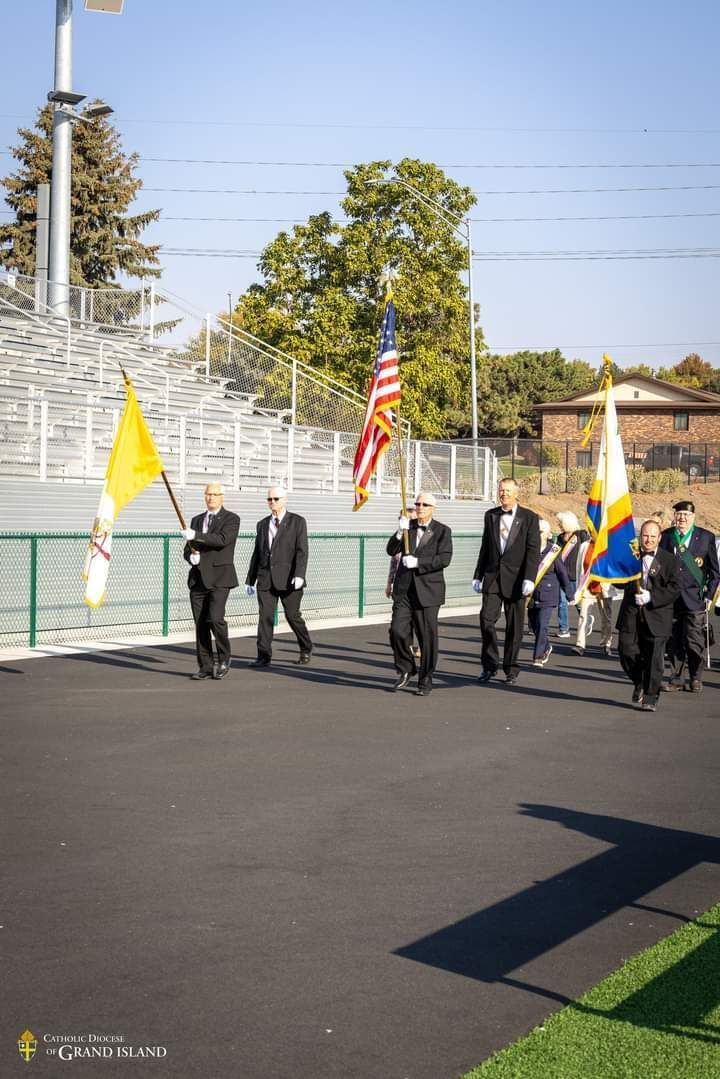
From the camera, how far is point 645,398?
74062 millimetres

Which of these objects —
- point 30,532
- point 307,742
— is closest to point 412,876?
point 307,742

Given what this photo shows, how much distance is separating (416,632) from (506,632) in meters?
1.27

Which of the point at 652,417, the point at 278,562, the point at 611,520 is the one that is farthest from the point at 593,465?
the point at 611,520

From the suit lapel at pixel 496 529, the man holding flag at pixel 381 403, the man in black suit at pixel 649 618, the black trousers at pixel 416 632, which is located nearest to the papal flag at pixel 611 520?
the man in black suit at pixel 649 618

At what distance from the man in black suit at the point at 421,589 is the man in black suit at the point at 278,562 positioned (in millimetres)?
1583

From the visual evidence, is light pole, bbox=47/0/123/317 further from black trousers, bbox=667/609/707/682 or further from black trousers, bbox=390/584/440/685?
black trousers, bbox=667/609/707/682

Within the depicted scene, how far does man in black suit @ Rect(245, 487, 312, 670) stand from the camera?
14766 millimetres

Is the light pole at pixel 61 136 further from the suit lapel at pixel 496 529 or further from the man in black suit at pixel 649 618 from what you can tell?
the man in black suit at pixel 649 618

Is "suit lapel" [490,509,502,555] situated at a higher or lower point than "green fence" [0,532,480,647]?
higher

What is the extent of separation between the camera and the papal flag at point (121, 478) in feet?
44.0

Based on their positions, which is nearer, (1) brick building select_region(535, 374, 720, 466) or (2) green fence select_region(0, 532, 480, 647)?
(2) green fence select_region(0, 532, 480, 647)

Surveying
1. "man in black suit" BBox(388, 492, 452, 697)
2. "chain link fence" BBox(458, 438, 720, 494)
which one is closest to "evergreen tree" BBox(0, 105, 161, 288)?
"chain link fence" BBox(458, 438, 720, 494)

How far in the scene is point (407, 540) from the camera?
13.4 meters

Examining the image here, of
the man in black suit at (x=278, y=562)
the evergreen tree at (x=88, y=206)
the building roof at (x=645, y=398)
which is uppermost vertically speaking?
the evergreen tree at (x=88, y=206)
